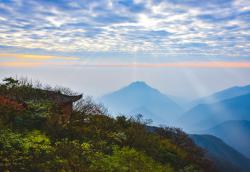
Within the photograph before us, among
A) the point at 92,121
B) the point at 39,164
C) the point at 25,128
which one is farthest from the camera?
the point at 92,121

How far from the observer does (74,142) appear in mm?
16703

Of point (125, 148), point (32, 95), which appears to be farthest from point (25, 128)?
point (32, 95)

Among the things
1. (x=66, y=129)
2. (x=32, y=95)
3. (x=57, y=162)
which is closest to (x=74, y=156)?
(x=57, y=162)

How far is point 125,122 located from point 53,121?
7.16m

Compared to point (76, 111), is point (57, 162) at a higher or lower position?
lower

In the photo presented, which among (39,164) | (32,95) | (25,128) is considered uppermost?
(32,95)

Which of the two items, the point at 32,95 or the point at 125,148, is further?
the point at 32,95

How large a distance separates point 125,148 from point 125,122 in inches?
228

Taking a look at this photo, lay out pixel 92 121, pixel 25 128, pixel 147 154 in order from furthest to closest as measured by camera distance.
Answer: pixel 92 121, pixel 147 154, pixel 25 128

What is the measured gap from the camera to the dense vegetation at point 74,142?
13.8 metres

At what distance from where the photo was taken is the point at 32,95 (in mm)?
23078

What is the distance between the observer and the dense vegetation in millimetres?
13812

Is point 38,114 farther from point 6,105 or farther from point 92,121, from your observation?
point 92,121

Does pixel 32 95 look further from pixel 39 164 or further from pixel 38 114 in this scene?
pixel 39 164
